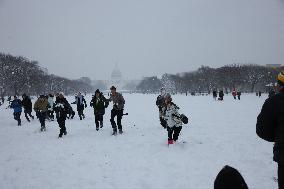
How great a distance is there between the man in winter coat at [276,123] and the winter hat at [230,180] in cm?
134

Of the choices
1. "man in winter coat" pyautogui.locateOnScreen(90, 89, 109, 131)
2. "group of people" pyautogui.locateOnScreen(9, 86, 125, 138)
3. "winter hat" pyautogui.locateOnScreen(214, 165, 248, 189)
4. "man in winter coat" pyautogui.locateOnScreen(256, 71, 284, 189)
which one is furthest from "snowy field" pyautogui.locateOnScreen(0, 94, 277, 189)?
"winter hat" pyautogui.locateOnScreen(214, 165, 248, 189)

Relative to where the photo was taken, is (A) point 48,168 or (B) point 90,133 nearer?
(A) point 48,168

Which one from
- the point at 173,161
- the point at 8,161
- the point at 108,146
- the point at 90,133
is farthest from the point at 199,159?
the point at 90,133

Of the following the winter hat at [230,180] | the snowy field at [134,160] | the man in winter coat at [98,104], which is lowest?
the snowy field at [134,160]

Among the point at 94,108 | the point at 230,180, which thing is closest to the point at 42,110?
the point at 94,108

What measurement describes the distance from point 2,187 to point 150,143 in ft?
19.5

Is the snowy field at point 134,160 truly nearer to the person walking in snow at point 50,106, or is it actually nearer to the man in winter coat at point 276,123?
the man in winter coat at point 276,123

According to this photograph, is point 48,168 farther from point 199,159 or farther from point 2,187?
point 199,159

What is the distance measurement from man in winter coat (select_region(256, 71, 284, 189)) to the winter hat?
1336mm

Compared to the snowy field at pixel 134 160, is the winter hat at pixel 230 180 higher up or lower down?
higher up

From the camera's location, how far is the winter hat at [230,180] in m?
3.02

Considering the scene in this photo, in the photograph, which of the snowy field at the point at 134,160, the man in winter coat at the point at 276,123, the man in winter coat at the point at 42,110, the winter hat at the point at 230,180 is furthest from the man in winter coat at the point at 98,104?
the winter hat at the point at 230,180

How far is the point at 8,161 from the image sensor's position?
10.4 m

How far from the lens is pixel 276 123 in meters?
4.11
